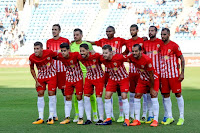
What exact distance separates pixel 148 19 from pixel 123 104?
3053cm

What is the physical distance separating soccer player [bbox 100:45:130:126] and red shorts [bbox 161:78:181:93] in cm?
79

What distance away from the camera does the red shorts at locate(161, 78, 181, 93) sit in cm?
897

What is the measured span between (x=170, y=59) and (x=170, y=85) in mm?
547

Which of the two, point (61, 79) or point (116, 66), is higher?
point (116, 66)

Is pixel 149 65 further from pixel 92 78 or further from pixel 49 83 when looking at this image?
pixel 49 83

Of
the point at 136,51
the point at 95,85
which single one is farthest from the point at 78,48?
the point at 136,51

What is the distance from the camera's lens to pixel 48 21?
41.3 metres

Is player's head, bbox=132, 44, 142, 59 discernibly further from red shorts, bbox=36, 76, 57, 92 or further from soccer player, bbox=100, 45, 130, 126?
red shorts, bbox=36, 76, 57, 92

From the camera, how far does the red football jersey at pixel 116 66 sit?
878 cm

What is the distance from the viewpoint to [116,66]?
8.82m

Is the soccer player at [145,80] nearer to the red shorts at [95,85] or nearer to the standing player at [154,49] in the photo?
the standing player at [154,49]

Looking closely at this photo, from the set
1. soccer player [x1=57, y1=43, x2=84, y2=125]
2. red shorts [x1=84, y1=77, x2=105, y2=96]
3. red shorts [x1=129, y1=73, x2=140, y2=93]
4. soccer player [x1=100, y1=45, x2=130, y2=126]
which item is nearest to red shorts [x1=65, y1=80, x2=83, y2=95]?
soccer player [x1=57, y1=43, x2=84, y2=125]

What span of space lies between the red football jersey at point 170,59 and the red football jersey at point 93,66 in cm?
132

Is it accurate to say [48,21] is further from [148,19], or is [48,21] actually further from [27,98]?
[27,98]
